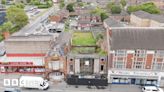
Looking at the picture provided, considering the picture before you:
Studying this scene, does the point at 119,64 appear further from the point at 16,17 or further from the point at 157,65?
the point at 16,17

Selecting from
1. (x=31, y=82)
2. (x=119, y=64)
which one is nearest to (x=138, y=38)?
(x=119, y=64)

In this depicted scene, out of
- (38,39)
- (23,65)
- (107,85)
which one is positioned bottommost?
(107,85)

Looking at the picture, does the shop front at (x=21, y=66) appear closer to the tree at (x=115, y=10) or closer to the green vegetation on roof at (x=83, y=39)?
the green vegetation on roof at (x=83, y=39)

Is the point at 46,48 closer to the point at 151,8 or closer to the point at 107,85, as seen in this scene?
the point at 107,85

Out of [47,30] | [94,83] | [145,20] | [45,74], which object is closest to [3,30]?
[47,30]

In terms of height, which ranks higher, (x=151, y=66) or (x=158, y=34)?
(x=158, y=34)

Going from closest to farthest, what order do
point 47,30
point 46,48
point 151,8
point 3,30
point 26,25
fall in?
point 46,48
point 3,30
point 47,30
point 26,25
point 151,8
